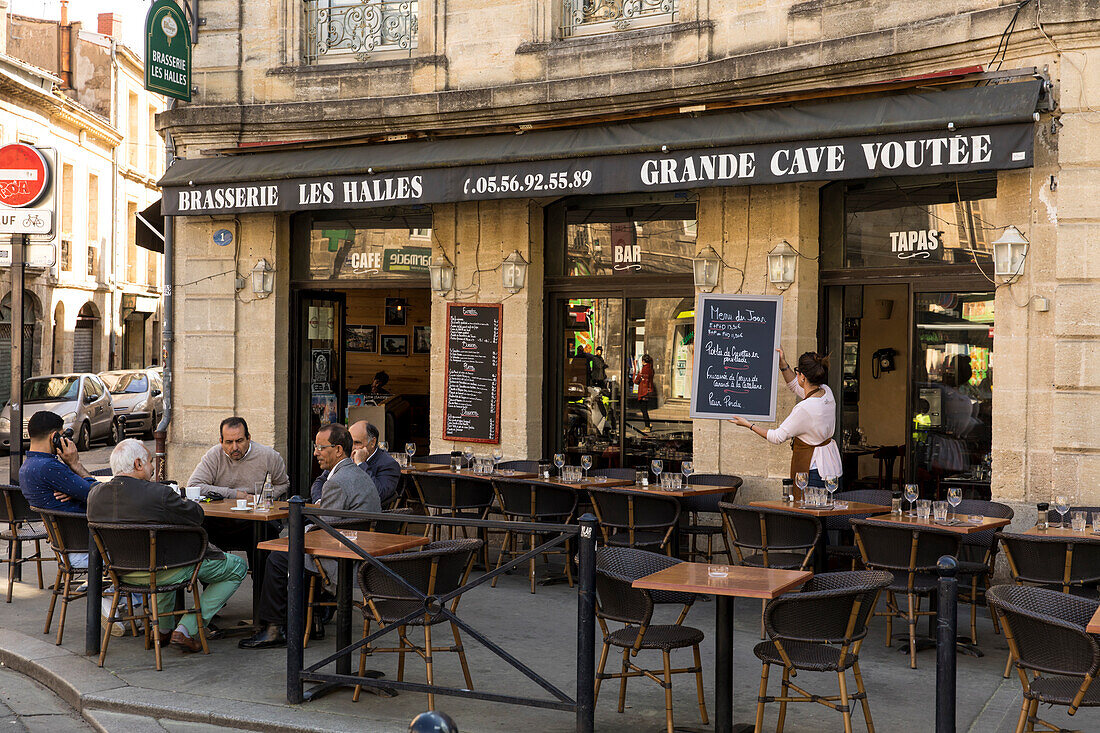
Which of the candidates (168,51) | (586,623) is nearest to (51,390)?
(168,51)

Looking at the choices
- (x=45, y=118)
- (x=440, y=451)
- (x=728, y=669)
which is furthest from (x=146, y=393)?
(x=728, y=669)

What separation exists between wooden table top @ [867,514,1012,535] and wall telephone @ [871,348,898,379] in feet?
8.43

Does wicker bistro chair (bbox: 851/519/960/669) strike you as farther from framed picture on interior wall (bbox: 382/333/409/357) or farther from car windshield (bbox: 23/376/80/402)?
car windshield (bbox: 23/376/80/402)

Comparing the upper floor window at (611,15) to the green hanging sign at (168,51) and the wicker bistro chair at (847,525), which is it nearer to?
the green hanging sign at (168,51)

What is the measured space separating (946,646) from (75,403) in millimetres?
18170

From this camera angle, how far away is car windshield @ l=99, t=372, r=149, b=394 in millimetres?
22250

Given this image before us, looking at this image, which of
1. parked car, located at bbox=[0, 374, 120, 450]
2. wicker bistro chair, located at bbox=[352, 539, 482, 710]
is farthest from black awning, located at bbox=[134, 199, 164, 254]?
wicker bistro chair, located at bbox=[352, 539, 482, 710]

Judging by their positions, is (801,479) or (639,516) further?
(801,479)

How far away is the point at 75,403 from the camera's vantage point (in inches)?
778

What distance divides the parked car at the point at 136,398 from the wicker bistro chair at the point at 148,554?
1619cm

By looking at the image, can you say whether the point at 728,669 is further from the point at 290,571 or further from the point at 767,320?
the point at 767,320

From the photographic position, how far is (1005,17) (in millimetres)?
7969

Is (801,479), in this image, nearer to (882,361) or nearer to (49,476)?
(882,361)

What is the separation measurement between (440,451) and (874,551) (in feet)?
16.4
